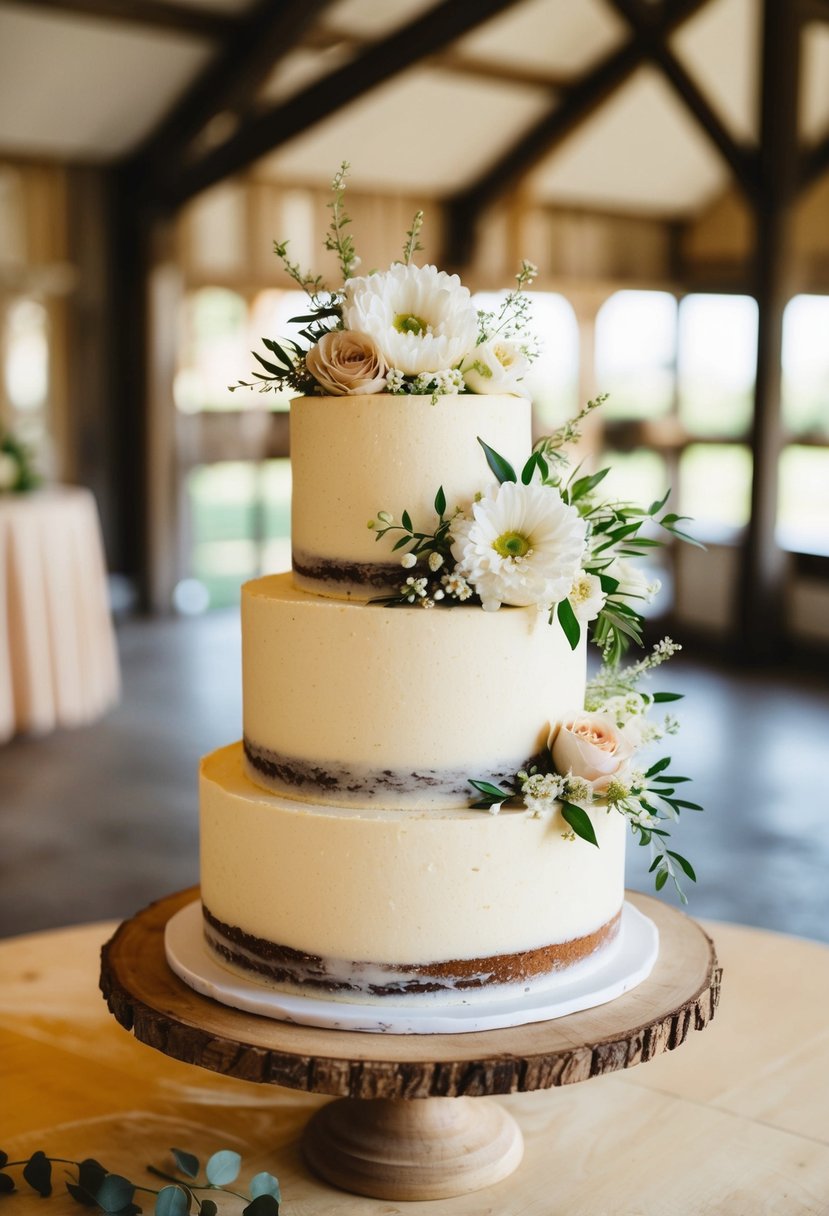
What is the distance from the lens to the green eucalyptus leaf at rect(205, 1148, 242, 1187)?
1.47m

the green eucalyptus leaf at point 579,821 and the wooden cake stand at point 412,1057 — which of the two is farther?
the green eucalyptus leaf at point 579,821

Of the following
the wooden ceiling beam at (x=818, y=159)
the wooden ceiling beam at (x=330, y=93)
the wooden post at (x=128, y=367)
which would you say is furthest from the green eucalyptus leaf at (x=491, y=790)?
the wooden ceiling beam at (x=818, y=159)

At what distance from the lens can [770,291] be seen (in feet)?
23.6

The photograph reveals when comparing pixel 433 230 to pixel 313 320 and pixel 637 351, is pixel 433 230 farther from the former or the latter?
pixel 313 320

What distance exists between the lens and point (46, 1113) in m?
1.71

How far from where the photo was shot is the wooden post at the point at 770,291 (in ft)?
23.2

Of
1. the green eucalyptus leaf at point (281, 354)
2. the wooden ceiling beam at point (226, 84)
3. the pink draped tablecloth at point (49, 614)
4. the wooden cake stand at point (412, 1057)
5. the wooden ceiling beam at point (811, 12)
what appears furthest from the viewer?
the wooden ceiling beam at point (226, 84)

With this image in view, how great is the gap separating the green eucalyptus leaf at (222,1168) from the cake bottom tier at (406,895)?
19cm

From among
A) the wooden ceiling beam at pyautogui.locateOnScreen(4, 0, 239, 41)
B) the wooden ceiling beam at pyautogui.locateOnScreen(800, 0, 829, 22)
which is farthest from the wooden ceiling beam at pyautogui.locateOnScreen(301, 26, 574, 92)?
the wooden ceiling beam at pyautogui.locateOnScreen(800, 0, 829, 22)

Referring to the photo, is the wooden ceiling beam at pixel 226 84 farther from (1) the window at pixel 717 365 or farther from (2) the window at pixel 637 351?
(1) the window at pixel 717 365

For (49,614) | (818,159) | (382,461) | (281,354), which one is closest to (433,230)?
(818,159)

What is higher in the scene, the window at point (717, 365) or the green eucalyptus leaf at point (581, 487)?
the window at point (717, 365)

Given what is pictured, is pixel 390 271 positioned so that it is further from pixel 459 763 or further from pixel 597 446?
pixel 597 446

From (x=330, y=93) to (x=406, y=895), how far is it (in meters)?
6.18
